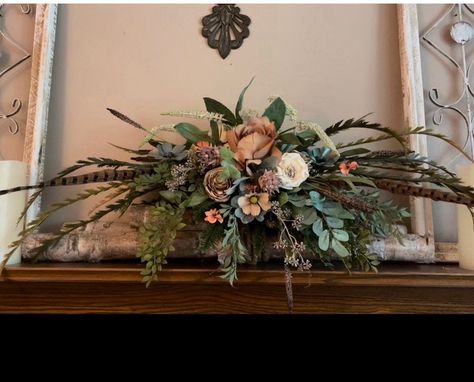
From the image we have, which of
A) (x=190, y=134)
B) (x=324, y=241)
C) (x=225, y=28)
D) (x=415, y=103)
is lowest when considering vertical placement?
(x=324, y=241)

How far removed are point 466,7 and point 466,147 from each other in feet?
1.24

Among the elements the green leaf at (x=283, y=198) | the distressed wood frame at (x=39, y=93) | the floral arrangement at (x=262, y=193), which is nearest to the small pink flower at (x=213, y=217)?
the floral arrangement at (x=262, y=193)

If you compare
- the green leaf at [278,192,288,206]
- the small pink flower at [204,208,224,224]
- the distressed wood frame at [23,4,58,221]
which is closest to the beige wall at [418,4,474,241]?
the green leaf at [278,192,288,206]

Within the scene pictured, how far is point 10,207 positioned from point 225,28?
0.66 m

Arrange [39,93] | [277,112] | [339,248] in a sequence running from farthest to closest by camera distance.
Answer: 1. [39,93]
2. [277,112]
3. [339,248]

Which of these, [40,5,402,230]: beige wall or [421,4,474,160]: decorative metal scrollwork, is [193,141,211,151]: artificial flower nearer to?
[40,5,402,230]: beige wall

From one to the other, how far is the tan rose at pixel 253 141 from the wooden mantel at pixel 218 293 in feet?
0.70

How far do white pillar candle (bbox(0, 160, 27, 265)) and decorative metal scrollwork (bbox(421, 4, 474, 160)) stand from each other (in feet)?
3.24

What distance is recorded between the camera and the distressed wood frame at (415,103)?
3.11 feet

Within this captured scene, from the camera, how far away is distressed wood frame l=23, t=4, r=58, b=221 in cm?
97

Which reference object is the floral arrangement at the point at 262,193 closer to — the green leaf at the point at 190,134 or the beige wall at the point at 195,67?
the green leaf at the point at 190,134

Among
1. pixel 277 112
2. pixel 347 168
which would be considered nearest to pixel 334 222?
pixel 347 168

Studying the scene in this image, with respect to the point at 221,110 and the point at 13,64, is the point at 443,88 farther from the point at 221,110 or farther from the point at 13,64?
the point at 13,64

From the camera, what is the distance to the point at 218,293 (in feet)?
2.62
